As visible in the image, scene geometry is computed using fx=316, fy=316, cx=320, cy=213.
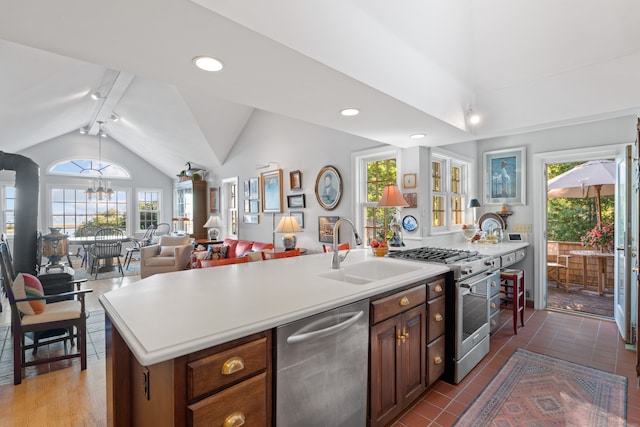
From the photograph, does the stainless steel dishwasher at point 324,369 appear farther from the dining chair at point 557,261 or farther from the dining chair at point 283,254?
the dining chair at point 557,261

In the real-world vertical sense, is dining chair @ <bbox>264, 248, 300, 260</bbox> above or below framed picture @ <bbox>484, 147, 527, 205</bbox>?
below

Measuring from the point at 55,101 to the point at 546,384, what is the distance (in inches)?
291

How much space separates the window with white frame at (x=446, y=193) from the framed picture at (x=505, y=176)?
359 mm

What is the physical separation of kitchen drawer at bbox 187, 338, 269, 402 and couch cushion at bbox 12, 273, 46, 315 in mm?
2400

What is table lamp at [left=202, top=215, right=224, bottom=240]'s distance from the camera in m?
6.80

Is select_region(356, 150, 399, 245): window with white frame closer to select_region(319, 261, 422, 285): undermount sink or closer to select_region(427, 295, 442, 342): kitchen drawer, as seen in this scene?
select_region(319, 261, 422, 285): undermount sink

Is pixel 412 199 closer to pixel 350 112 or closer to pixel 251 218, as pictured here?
pixel 350 112

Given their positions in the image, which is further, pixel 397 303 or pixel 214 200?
pixel 214 200

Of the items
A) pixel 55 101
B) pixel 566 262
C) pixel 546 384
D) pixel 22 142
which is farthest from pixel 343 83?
pixel 22 142

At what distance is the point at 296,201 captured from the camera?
5379mm

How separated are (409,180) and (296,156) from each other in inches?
90.0

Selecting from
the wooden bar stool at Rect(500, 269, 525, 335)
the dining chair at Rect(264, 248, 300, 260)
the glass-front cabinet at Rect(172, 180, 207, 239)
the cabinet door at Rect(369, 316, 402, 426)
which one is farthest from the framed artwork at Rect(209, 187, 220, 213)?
the cabinet door at Rect(369, 316, 402, 426)

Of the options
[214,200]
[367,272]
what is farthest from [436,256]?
[214,200]

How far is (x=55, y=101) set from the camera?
521 centimetres
